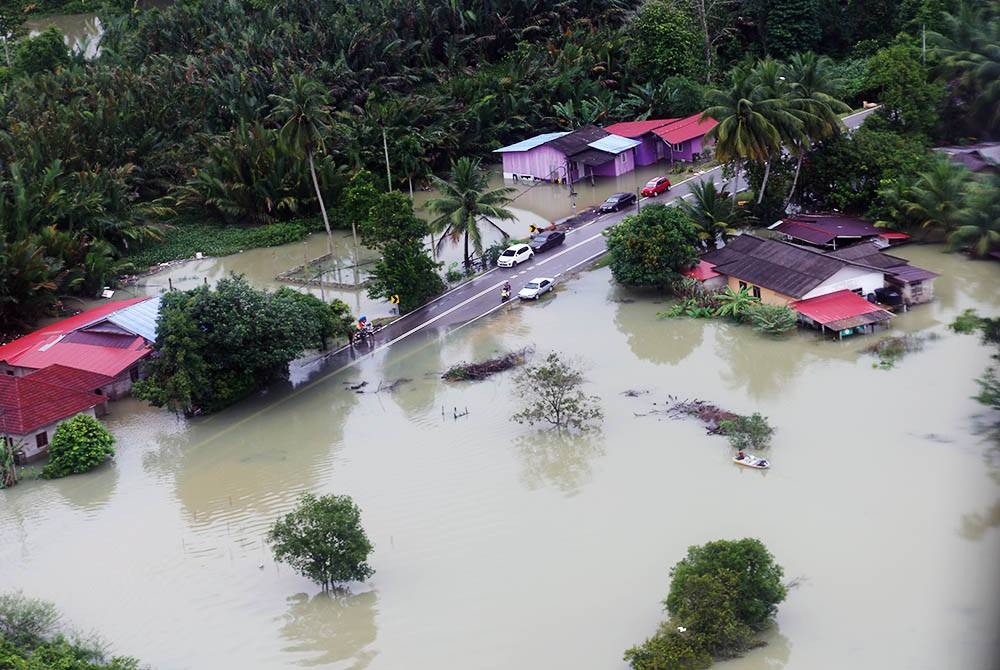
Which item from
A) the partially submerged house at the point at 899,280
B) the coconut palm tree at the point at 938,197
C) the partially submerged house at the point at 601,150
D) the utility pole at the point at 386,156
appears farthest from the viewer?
the partially submerged house at the point at 601,150

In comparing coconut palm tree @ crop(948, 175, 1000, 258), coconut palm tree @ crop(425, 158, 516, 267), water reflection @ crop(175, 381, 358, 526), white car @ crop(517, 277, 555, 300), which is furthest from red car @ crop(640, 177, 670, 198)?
water reflection @ crop(175, 381, 358, 526)

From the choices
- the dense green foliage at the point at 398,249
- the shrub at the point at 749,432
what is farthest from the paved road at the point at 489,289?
the shrub at the point at 749,432

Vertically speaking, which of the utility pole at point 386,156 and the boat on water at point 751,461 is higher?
the utility pole at point 386,156

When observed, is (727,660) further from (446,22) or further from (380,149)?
(446,22)

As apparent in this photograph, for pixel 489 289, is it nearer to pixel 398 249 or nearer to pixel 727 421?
pixel 398 249

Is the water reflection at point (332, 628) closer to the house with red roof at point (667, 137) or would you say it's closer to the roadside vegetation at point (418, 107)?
the roadside vegetation at point (418, 107)

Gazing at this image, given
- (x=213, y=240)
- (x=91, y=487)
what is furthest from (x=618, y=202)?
(x=91, y=487)
